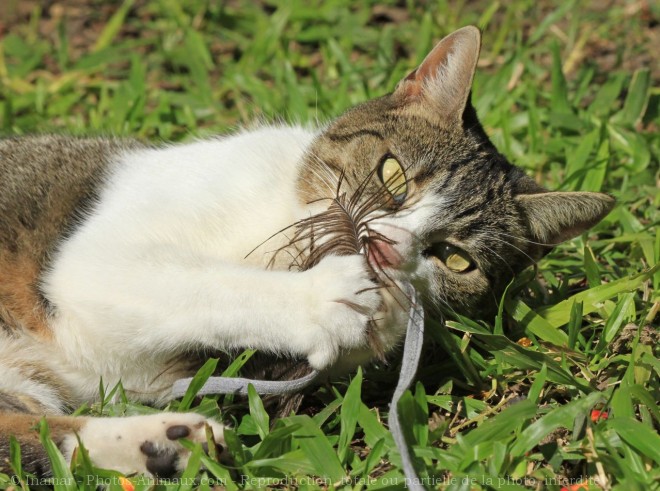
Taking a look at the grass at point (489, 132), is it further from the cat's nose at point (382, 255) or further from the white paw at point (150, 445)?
the cat's nose at point (382, 255)

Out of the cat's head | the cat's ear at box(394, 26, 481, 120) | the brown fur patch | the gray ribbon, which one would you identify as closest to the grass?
the gray ribbon

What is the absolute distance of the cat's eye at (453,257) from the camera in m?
2.81

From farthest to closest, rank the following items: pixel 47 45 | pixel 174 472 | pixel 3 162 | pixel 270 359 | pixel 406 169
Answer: pixel 47 45 → pixel 3 162 → pixel 406 169 → pixel 270 359 → pixel 174 472

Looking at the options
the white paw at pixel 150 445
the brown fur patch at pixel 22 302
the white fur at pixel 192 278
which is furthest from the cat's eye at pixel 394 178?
the brown fur patch at pixel 22 302

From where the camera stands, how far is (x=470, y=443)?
2369 millimetres

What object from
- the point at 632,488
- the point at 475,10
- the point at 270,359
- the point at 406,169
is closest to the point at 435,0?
the point at 475,10

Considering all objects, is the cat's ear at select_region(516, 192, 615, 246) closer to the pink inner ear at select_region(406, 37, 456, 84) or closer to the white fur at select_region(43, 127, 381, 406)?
the pink inner ear at select_region(406, 37, 456, 84)

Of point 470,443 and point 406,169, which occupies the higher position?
point 406,169

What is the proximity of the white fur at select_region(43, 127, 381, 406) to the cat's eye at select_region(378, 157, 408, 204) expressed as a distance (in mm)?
316

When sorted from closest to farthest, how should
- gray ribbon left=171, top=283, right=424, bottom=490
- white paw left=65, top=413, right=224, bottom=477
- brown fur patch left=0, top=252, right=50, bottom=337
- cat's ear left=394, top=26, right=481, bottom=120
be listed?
white paw left=65, top=413, right=224, bottom=477 → gray ribbon left=171, top=283, right=424, bottom=490 → brown fur patch left=0, top=252, right=50, bottom=337 → cat's ear left=394, top=26, right=481, bottom=120

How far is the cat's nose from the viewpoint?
2.51m

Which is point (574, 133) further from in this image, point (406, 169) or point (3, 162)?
point (3, 162)

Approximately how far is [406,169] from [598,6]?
326cm

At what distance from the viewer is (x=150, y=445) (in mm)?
2334
